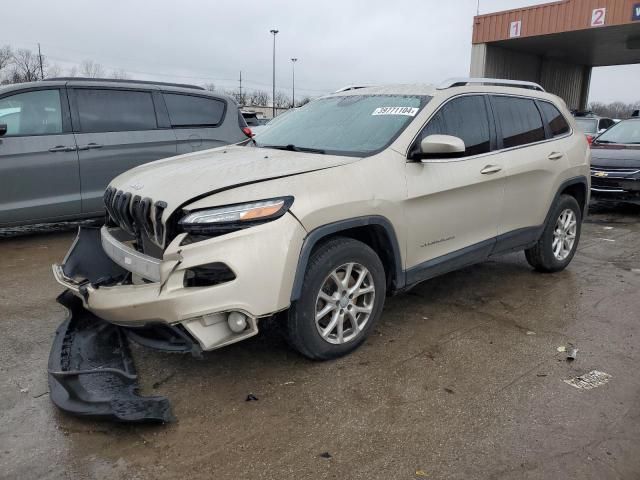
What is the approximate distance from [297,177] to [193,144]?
180 inches

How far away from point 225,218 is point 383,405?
4.49 ft

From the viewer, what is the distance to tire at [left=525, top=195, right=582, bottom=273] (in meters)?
5.30

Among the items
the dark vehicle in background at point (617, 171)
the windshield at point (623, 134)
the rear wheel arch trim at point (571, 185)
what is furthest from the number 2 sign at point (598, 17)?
the rear wheel arch trim at point (571, 185)

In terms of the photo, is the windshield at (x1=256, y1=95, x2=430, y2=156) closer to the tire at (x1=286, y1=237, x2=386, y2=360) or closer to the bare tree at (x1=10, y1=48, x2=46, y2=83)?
the tire at (x1=286, y1=237, x2=386, y2=360)

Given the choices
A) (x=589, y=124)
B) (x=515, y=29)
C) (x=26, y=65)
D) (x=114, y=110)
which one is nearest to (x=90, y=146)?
(x=114, y=110)

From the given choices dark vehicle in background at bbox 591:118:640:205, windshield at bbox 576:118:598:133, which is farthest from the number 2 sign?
dark vehicle in background at bbox 591:118:640:205

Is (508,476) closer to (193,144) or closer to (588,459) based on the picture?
(588,459)

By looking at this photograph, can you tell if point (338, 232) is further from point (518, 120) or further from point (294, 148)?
point (518, 120)

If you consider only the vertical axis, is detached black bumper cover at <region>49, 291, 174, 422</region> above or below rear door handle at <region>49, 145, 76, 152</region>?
below

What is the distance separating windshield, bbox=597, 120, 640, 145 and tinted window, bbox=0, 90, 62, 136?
9426 mm

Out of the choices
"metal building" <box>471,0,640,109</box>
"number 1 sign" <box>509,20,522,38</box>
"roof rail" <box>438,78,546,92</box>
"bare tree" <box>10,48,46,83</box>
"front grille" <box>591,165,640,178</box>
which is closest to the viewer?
"roof rail" <box>438,78,546,92</box>

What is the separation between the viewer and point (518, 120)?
485cm

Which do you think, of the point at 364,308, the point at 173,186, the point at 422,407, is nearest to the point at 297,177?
the point at 173,186

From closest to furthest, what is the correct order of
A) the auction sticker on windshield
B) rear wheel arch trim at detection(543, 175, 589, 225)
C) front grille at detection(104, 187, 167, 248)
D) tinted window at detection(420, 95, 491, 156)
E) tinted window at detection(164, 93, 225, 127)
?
front grille at detection(104, 187, 167, 248)
the auction sticker on windshield
tinted window at detection(420, 95, 491, 156)
rear wheel arch trim at detection(543, 175, 589, 225)
tinted window at detection(164, 93, 225, 127)
